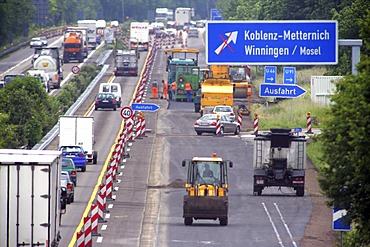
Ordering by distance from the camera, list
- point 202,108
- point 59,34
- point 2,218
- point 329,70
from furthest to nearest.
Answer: point 59,34 → point 329,70 → point 202,108 → point 2,218

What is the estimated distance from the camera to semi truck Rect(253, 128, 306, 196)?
43.3 metres

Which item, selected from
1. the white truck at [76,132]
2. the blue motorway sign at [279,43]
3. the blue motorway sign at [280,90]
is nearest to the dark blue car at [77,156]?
the white truck at [76,132]

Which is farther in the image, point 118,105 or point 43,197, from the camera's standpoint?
point 118,105

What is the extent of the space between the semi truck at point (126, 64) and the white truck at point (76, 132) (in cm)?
4406

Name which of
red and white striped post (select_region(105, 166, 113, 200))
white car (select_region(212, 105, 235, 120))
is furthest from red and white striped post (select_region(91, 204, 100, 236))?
white car (select_region(212, 105, 235, 120))

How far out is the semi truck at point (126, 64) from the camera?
330ft

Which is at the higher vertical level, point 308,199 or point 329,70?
point 329,70

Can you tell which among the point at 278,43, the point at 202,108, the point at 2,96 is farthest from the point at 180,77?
the point at 278,43

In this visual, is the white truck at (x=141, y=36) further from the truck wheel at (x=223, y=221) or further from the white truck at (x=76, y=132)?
the truck wheel at (x=223, y=221)

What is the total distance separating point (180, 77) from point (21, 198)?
54628mm

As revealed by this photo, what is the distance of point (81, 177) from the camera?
5028cm

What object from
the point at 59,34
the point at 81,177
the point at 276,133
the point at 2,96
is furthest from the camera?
the point at 59,34

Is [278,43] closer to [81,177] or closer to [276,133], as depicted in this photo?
[276,133]

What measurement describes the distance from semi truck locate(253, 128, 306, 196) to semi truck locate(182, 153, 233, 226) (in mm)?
6731
